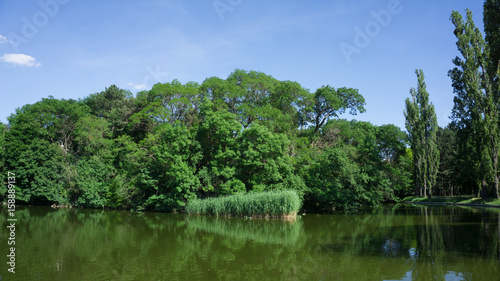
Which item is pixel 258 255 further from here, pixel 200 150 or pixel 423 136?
pixel 423 136

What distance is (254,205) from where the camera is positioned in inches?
922

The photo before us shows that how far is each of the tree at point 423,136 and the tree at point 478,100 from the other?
353 inches

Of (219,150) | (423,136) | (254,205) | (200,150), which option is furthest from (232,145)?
(423,136)

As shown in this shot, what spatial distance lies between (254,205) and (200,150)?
9.15m

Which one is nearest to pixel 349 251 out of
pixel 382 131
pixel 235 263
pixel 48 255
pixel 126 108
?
pixel 235 263

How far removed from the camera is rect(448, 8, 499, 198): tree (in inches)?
1229

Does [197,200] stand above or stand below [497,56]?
below

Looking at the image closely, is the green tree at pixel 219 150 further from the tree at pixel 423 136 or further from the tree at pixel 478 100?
the tree at pixel 423 136

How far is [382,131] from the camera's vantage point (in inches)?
1880

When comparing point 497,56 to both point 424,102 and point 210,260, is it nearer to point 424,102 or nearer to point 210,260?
point 210,260

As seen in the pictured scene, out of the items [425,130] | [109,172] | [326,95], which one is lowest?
[109,172]

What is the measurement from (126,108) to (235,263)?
35.7 metres

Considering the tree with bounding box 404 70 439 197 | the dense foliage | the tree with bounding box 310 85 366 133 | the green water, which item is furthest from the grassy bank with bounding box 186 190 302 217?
the tree with bounding box 404 70 439 197

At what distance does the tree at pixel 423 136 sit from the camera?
44406mm
